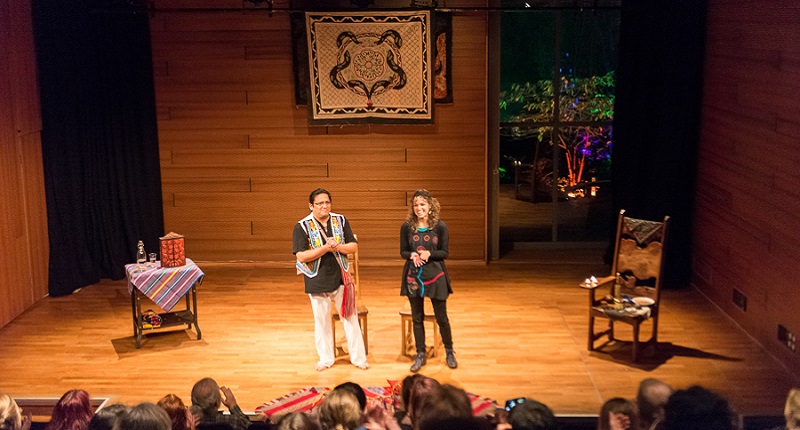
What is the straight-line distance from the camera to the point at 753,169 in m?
7.30

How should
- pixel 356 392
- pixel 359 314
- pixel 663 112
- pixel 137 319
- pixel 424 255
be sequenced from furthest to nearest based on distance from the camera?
1. pixel 663 112
2. pixel 137 319
3. pixel 359 314
4. pixel 424 255
5. pixel 356 392

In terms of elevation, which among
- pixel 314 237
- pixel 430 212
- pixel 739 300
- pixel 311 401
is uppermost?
pixel 430 212

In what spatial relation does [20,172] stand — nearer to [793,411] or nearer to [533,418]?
[533,418]

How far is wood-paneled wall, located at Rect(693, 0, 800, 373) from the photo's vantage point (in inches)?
262

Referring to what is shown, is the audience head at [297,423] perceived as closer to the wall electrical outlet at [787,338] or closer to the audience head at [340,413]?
the audience head at [340,413]

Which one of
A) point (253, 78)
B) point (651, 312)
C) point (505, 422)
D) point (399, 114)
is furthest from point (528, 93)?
Result: point (505, 422)

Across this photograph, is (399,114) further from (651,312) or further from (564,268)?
(651,312)

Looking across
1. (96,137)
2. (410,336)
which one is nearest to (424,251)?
(410,336)

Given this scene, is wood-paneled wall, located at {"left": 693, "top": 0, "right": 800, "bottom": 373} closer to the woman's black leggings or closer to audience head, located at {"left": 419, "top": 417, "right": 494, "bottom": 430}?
the woman's black leggings

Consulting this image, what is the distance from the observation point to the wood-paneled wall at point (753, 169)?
21.8ft

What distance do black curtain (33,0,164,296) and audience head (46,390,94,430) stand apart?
15.6 ft

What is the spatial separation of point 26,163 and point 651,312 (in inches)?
219

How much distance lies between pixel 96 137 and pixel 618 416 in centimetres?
665

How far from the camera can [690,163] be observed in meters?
8.64
